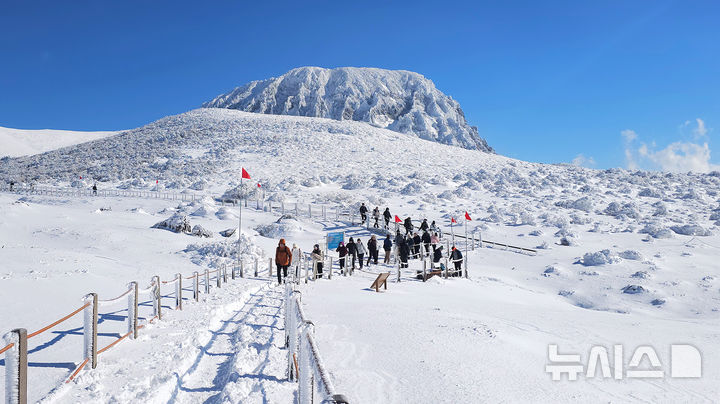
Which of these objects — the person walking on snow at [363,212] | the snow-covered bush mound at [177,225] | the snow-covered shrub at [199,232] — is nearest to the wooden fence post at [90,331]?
the snow-covered shrub at [199,232]

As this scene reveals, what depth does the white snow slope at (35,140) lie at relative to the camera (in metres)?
102

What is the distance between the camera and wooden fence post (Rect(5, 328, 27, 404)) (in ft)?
11.0

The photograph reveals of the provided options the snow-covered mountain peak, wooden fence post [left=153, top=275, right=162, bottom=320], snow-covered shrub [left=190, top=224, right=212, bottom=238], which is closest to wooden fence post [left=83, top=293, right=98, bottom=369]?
wooden fence post [left=153, top=275, right=162, bottom=320]

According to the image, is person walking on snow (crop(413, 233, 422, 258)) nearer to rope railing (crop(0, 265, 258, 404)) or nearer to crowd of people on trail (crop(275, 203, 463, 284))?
crowd of people on trail (crop(275, 203, 463, 284))

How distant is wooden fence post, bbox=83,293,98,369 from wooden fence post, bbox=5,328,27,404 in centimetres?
163

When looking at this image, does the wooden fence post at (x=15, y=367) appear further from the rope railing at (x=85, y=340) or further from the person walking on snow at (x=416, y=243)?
the person walking on snow at (x=416, y=243)

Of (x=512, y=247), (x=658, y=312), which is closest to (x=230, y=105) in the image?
(x=512, y=247)

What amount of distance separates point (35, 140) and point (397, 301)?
139 metres

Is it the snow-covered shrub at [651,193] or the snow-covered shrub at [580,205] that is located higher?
the snow-covered shrub at [651,193]

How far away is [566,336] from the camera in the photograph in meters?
7.69

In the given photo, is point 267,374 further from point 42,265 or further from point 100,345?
point 42,265

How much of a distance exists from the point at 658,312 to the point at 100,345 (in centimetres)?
1499

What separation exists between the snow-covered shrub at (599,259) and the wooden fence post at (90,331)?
1906 cm

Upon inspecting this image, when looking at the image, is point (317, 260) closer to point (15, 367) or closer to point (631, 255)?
point (15, 367)
